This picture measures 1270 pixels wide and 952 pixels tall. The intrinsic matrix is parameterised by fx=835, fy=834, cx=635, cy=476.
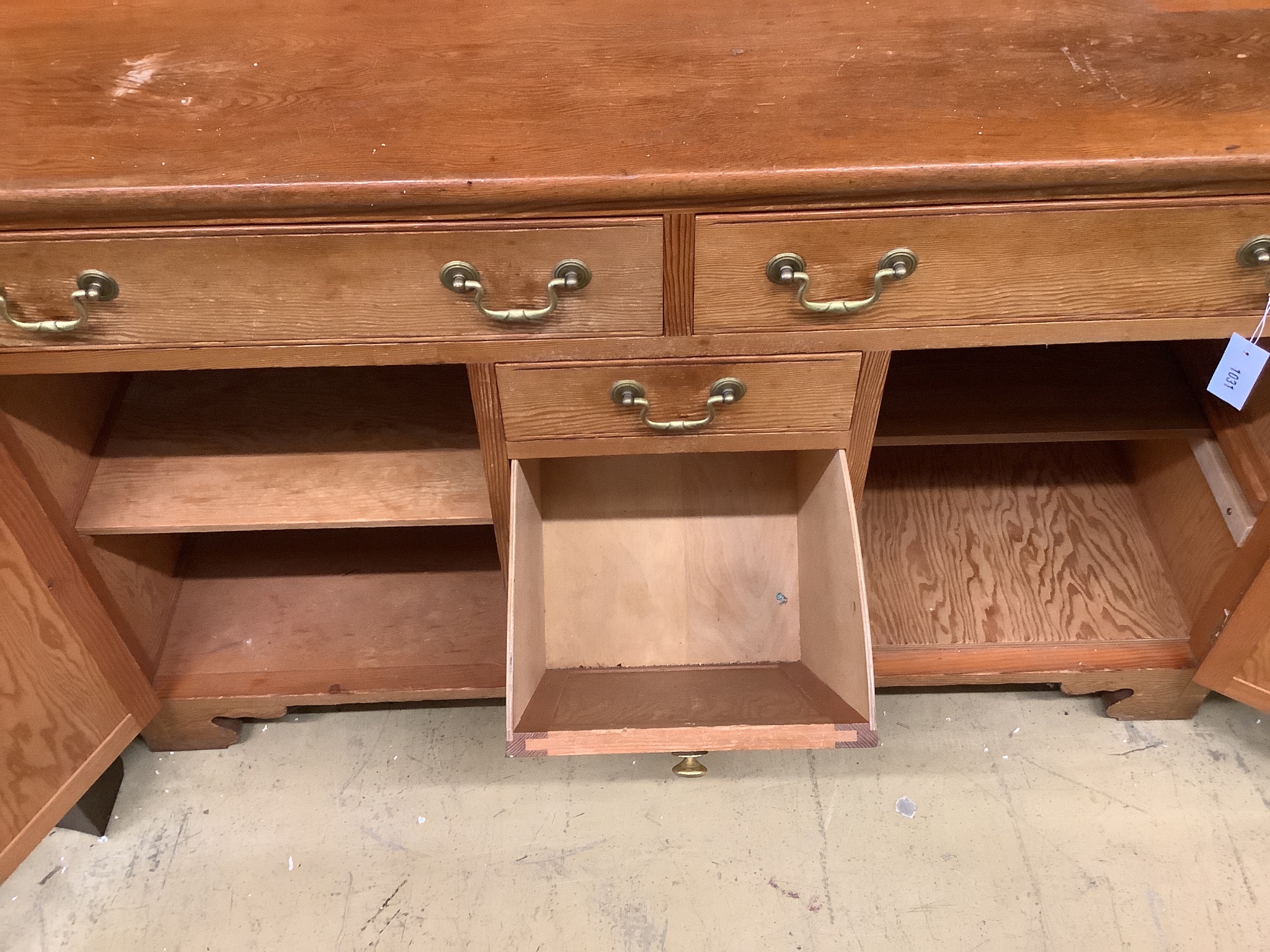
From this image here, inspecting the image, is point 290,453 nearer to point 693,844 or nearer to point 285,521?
point 285,521

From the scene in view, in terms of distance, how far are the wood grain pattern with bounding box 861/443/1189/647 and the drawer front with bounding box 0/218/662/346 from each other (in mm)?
654

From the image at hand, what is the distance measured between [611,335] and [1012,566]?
772 millimetres

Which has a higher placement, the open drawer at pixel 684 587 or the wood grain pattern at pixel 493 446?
the wood grain pattern at pixel 493 446

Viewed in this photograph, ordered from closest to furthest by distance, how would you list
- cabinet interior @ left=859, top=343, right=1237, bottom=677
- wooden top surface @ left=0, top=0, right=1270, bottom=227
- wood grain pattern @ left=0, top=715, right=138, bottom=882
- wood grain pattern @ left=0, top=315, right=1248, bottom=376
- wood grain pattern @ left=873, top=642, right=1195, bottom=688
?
wooden top surface @ left=0, top=0, right=1270, bottom=227 < wood grain pattern @ left=0, top=315, right=1248, bottom=376 < wood grain pattern @ left=0, top=715, right=138, bottom=882 < cabinet interior @ left=859, top=343, right=1237, bottom=677 < wood grain pattern @ left=873, top=642, right=1195, bottom=688

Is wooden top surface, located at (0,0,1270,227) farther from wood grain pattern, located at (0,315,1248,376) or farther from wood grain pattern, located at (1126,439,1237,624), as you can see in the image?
wood grain pattern, located at (1126,439,1237,624)

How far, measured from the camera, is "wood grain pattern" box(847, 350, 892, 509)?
80 centimetres

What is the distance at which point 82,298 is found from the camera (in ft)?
2.29

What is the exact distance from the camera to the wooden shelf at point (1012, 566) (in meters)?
1.13

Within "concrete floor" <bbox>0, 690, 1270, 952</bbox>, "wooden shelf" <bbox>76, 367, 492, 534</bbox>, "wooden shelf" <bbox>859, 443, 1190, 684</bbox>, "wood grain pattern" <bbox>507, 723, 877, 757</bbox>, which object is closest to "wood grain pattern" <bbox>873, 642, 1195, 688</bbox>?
"wooden shelf" <bbox>859, 443, 1190, 684</bbox>

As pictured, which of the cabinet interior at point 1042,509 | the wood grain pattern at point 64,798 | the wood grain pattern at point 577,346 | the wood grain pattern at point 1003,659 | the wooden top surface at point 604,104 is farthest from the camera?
the wood grain pattern at point 1003,659

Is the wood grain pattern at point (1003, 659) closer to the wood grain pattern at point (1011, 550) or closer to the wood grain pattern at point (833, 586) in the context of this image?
the wood grain pattern at point (1011, 550)

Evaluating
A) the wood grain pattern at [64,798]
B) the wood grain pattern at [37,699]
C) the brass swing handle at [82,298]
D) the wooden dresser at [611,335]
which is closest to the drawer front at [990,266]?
the wooden dresser at [611,335]

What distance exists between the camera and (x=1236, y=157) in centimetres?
65

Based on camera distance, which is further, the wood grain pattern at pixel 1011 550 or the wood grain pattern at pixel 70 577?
the wood grain pattern at pixel 1011 550
